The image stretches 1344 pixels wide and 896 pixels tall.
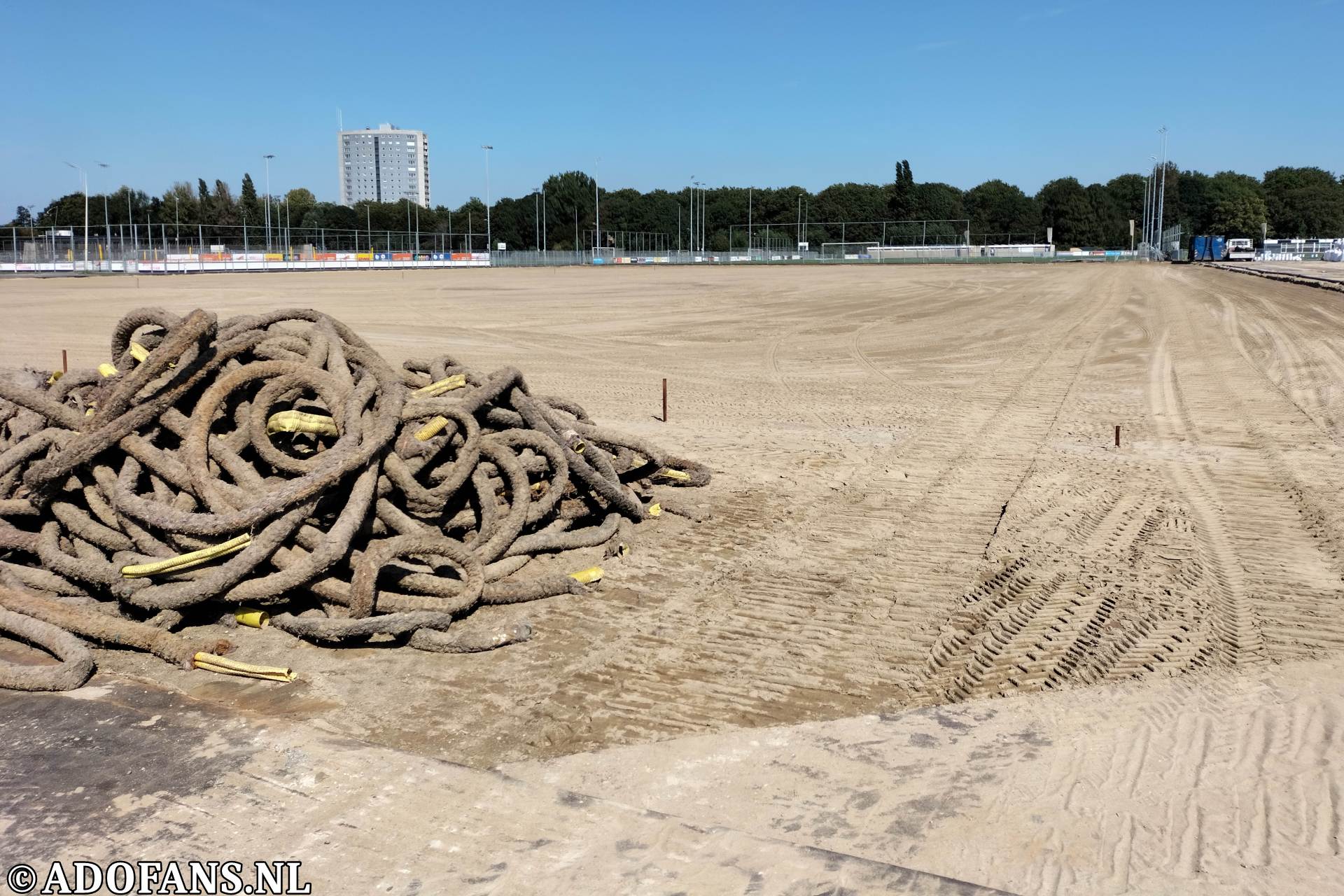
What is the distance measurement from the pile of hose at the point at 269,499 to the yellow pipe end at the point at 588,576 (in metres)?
0.04

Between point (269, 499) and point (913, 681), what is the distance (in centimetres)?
360

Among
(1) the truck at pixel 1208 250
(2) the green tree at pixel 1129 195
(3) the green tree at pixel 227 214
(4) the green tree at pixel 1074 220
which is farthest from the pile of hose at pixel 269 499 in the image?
(2) the green tree at pixel 1129 195

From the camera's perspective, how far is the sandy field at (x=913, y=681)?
375 cm

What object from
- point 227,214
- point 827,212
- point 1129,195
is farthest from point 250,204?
point 1129,195

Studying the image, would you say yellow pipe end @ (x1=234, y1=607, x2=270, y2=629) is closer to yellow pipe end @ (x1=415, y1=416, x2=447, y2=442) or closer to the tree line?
yellow pipe end @ (x1=415, y1=416, x2=447, y2=442)

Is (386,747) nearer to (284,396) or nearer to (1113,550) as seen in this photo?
(284,396)

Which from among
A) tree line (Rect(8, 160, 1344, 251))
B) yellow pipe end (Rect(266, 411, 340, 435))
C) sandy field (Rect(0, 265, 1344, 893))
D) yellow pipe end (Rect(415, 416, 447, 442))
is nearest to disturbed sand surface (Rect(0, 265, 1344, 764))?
sandy field (Rect(0, 265, 1344, 893))

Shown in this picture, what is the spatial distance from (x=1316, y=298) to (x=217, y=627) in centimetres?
3827

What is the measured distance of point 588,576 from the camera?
664 centimetres

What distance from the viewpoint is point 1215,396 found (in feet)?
49.4

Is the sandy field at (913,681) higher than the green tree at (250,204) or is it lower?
lower

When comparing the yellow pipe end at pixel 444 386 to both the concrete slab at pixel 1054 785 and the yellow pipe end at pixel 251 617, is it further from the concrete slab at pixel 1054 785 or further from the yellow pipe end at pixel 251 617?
the concrete slab at pixel 1054 785

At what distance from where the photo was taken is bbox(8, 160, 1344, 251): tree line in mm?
117250

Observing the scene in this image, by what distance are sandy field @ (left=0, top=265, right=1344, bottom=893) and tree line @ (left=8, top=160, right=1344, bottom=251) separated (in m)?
100
